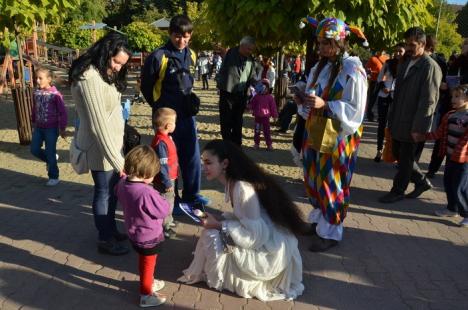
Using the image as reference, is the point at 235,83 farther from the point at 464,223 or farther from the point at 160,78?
the point at 464,223

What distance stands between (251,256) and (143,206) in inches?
33.4

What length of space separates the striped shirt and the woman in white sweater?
3286 mm

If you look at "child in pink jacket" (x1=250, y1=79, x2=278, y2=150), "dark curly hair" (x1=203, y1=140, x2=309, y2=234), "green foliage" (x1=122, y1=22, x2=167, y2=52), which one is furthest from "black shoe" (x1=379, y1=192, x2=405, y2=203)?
"green foliage" (x1=122, y1=22, x2=167, y2=52)

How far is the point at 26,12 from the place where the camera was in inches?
236

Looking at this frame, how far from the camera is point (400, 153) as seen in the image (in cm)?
497

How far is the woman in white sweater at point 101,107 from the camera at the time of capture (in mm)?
3172

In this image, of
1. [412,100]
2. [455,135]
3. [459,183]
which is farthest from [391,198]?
[412,100]

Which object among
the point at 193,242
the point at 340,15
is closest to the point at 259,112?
the point at 340,15

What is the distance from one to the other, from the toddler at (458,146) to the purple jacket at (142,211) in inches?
126

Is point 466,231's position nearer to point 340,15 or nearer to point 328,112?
point 328,112

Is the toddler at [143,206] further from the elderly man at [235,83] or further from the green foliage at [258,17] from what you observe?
the green foliage at [258,17]

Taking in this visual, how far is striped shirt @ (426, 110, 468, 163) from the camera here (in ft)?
14.4

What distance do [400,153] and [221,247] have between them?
2893 mm

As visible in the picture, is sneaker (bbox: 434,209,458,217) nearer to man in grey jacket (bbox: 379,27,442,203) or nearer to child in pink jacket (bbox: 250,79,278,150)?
man in grey jacket (bbox: 379,27,442,203)
